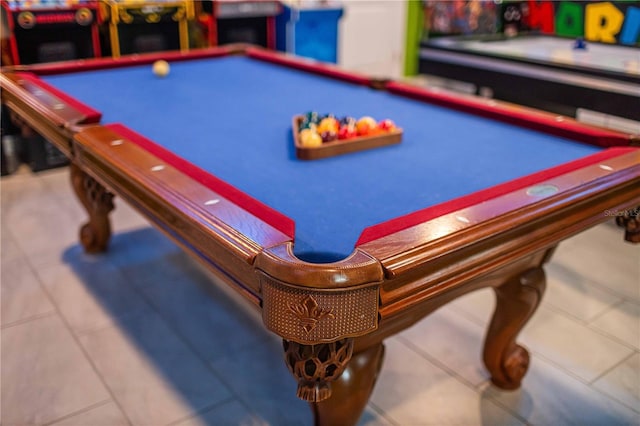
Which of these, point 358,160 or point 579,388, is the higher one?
point 358,160

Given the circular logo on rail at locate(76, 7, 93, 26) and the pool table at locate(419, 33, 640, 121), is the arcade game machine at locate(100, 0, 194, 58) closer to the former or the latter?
the circular logo on rail at locate(76, 7, 93, 26)

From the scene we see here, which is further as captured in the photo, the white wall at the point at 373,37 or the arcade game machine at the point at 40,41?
the white wall at the point at 373,37

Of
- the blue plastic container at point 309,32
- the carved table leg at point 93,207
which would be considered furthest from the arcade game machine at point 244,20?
the carved table leg at point 93,207

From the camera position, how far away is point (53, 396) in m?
1.90

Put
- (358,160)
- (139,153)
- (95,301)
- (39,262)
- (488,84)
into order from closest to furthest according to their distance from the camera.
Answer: (139,153), (358,160), (95,301), (39,262), (488,84)

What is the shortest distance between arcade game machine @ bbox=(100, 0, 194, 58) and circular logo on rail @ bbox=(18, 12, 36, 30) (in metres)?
0.44

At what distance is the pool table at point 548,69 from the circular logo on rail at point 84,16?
82.5 inches

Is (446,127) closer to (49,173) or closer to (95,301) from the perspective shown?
(95,301)

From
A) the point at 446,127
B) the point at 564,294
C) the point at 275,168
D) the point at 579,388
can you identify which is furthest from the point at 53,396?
the point at 564,294

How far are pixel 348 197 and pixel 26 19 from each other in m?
2.97

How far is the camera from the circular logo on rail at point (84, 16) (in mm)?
3762

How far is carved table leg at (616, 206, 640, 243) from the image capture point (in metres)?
1.69

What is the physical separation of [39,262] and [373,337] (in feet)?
6.28

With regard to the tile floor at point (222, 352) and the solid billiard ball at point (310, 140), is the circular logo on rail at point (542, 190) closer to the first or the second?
the solid billiard ball at point (310, 140)
